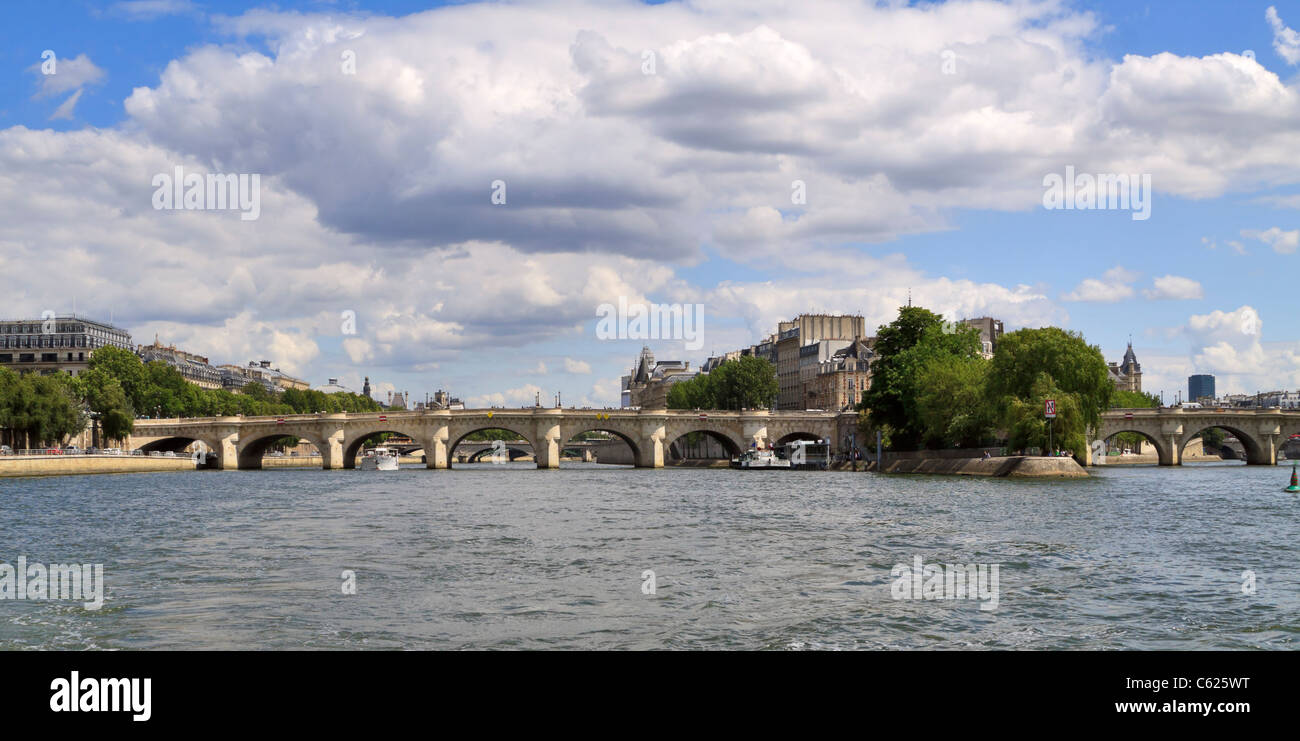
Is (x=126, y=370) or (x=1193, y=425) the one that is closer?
(x=1193, y=425)

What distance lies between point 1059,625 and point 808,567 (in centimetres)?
732

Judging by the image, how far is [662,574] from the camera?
2155 cm

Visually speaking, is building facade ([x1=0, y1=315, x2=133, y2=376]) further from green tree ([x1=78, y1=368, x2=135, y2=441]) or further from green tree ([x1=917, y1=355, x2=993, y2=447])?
green tree ([x1=917, y1=355, x2=993, y2=447])

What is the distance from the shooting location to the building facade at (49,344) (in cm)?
14000

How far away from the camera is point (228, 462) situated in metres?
107

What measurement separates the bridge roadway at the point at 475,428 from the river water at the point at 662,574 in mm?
58358

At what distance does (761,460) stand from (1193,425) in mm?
37686

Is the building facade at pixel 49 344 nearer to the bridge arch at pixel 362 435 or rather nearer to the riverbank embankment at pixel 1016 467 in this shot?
the bridge arch at pixel 362 435

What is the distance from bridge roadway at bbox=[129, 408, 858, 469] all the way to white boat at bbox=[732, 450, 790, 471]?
11.4ft

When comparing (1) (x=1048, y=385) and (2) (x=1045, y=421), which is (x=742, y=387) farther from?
(2) (x=1045, y=421)

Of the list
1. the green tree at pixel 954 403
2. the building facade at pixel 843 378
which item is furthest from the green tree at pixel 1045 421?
the building facade at pixel 843 378

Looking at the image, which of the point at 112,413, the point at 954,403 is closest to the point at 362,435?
the point at 112,413
